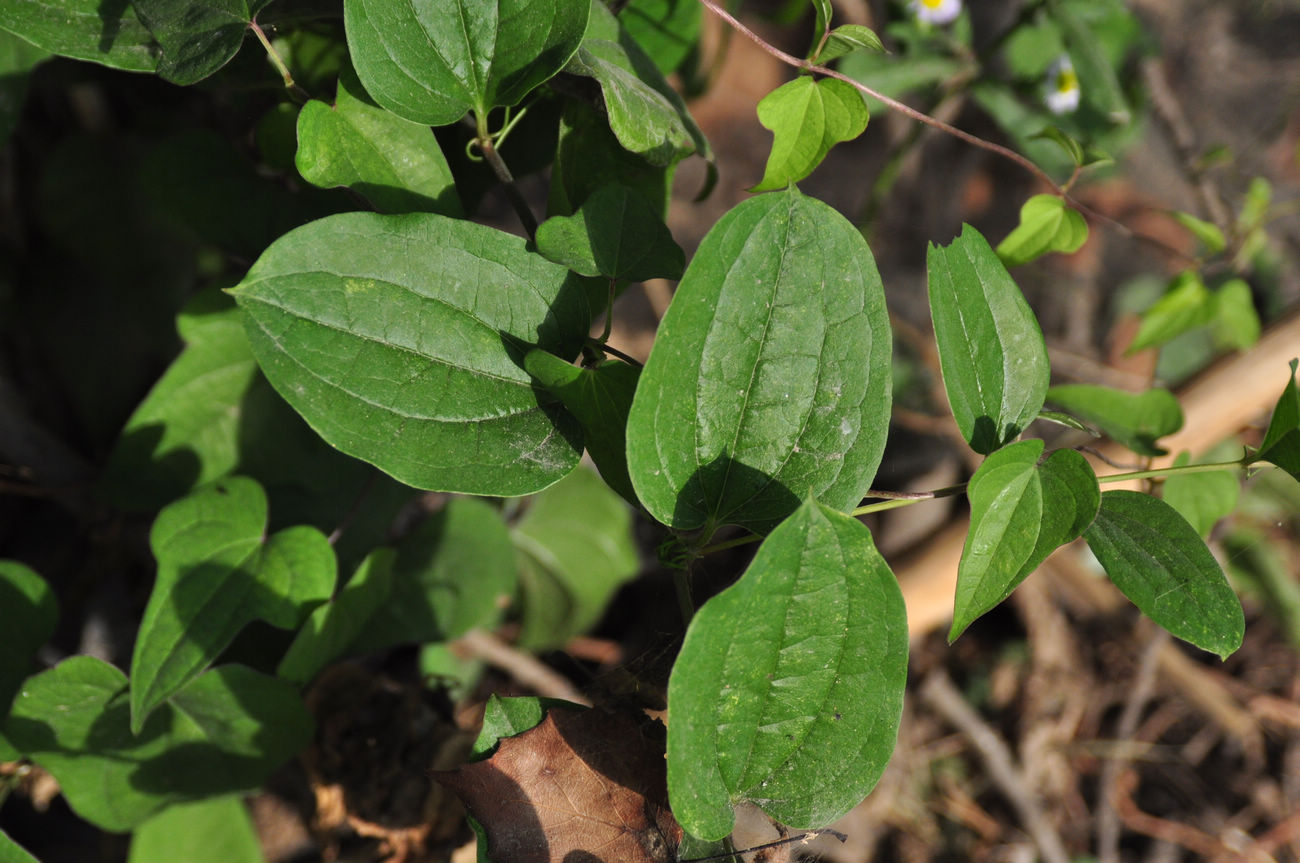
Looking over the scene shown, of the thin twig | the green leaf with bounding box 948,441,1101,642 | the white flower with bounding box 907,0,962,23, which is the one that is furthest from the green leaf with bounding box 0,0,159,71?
the thin twig

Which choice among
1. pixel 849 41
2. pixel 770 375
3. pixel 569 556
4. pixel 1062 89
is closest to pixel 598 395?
pixel 770 375

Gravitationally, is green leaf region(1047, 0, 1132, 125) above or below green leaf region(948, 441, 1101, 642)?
above

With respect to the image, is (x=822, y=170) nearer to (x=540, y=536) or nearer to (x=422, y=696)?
(x=540, y=536)

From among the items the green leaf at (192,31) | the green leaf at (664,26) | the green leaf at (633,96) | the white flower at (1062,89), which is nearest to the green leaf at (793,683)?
the green leaf at (633,96)

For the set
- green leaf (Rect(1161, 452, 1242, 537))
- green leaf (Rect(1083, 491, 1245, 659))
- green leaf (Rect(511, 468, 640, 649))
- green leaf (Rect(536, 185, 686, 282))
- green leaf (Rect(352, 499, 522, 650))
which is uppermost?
green leaf (Rect(536, 185, 686, 282))

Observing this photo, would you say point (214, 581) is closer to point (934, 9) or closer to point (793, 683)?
point (793, 683)

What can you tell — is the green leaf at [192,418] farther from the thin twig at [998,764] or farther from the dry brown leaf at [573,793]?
the thin twig at [998,764]

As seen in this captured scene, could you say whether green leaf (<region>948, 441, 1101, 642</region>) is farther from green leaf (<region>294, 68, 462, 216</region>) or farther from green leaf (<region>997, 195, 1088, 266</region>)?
green leaf (<region>294, 68, 462, 216</region>)
